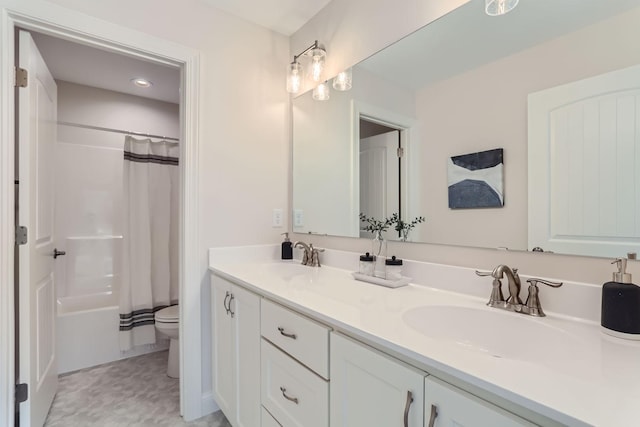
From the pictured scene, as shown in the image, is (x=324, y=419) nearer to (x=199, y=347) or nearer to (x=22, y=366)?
(x=199, y=347)

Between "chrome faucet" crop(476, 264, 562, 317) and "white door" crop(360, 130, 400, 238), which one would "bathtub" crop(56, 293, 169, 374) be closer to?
"white door" crop(360, 130, 400, 238)

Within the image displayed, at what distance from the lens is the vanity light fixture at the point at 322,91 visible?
5.93 ft

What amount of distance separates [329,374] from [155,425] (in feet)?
4.53

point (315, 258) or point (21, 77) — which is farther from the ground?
point (21, 77)

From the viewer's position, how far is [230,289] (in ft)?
4.89

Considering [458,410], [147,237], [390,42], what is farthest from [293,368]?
[147,237]

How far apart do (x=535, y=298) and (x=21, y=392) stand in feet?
7.15

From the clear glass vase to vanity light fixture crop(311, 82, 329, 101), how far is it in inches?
34.8

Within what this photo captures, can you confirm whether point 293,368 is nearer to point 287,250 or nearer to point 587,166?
point 287,250

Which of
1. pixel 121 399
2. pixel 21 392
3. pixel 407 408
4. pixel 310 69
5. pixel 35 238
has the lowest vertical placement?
pixel 121 399

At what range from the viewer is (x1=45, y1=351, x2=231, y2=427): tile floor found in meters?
1.69

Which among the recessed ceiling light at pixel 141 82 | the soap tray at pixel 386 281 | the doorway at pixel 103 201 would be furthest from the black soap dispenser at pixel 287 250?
the recessed ceiling light at pixel 141 82

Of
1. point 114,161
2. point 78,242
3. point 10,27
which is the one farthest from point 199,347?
point 114,161

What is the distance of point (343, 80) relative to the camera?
1683 mm
